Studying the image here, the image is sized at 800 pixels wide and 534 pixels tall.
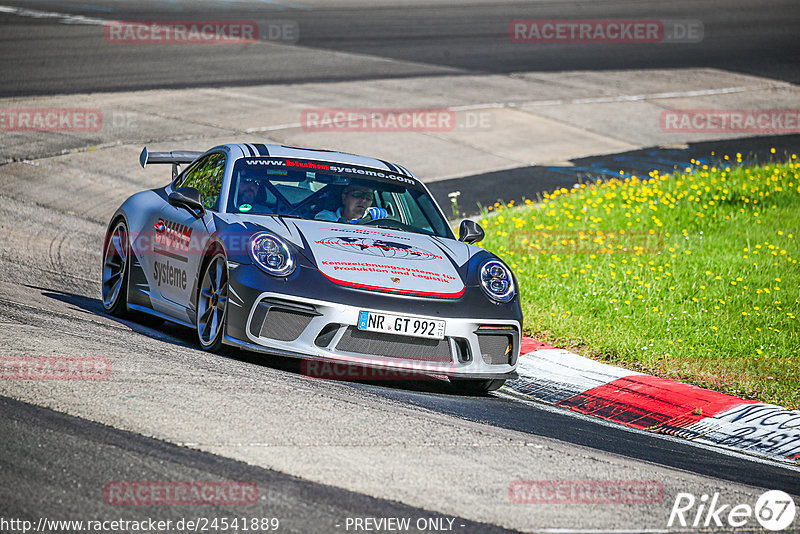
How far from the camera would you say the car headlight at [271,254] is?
650 centimetres

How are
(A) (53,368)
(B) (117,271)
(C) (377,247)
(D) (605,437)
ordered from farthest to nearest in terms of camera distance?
(B) (117,271), (C) (377,247), (D) (605,437), (A) (53,368)

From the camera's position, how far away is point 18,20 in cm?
2341

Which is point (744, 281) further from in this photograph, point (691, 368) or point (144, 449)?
point (144, 449)

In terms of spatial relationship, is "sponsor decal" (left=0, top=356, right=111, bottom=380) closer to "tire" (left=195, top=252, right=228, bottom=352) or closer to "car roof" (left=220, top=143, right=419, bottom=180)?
"tire" (left=195, top=252, right=228, bottom=352)

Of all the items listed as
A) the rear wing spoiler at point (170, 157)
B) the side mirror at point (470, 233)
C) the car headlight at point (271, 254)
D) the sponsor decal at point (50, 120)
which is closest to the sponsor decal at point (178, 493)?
the car headlight at point (271, 254)

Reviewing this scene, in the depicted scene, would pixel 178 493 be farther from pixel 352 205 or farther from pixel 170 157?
pixel 170 157

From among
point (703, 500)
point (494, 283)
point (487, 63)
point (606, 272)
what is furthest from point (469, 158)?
point (703, 500)

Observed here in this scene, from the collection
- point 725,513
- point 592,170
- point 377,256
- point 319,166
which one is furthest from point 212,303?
point 592,170

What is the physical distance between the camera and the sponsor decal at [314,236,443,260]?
22.7 ft

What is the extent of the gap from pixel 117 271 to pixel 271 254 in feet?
7.52

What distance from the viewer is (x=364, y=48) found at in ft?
78.7

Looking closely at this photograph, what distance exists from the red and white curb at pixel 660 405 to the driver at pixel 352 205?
1.65 meters

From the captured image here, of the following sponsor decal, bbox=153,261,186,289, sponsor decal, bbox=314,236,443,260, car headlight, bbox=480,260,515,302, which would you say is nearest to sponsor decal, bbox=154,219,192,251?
sponsor decal, bbox=153,261,186,289

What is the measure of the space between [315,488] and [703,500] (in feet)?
5.76
